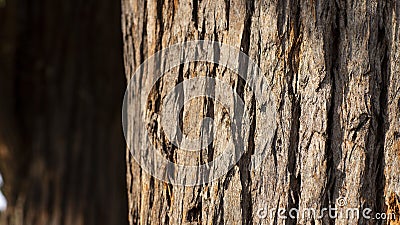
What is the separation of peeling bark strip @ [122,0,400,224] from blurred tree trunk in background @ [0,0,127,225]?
6.04ft

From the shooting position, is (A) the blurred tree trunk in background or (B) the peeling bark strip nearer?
(B) the peeling bark strip

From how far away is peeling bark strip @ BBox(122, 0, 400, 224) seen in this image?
1.49 m

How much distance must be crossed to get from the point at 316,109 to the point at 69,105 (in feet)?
6.86

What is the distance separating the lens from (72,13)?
3.36 m

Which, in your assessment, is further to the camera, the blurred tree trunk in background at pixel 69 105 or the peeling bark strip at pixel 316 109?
the blurred tree trunk in background at pixel 69 105

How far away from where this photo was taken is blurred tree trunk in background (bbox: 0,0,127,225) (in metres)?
3.36

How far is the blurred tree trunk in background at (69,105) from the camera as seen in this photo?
3.36 meters

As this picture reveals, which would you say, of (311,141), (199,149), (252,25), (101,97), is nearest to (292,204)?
(311,141)

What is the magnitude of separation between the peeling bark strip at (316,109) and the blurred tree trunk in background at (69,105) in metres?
1.84

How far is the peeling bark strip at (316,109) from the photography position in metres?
1.49

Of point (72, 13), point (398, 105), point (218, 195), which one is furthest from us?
point (72, 13)

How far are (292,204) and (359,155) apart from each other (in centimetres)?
19

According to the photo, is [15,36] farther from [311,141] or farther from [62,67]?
[311,141]

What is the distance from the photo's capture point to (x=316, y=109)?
150 centimetres
